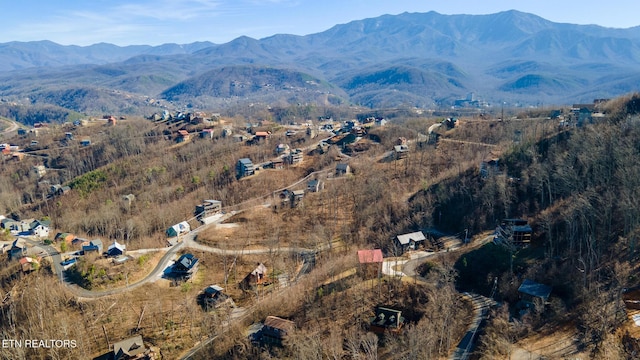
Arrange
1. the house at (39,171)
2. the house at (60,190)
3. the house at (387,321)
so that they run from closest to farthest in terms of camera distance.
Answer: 1. the house at (387,321)
2. the house at (60,190)
3. the house at (39,171)

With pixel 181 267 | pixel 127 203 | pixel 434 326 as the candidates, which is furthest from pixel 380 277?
pixel 127 203

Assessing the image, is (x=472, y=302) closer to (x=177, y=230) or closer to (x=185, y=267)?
(x=185, y=267)

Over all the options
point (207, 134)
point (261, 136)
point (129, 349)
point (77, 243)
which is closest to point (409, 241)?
point (129, 349)

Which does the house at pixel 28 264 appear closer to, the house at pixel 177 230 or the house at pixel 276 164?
the house at pixel 177 230

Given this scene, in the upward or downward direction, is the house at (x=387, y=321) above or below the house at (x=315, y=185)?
below

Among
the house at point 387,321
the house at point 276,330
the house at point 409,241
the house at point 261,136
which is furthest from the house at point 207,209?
the house at point 261,136

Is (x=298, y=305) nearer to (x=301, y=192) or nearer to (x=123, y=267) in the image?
(x=123, y=267)

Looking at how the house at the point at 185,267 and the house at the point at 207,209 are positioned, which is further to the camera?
the house at the point at 207,209
